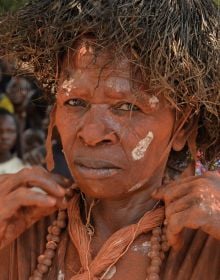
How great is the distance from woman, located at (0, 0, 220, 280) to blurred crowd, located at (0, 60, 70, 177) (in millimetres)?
2980

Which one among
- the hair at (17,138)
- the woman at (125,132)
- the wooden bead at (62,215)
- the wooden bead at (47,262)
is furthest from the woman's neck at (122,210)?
the hair at (17,138)

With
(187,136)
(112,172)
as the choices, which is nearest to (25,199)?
(112,172)

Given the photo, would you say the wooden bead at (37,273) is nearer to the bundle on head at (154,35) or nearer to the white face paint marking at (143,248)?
the white face paint marking at (143,248)

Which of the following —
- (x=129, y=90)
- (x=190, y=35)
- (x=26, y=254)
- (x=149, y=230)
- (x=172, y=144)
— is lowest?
(x=26, y=254)

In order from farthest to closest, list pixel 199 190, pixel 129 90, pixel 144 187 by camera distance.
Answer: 1. pixel 144 187
2. pixel 129 90
3. pixel 199 190

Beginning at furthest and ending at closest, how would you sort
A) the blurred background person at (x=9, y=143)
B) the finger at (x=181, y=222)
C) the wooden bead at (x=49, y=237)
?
the blurred background person at (x=9, y=143) < the wooden bead at (x=49, y=237) < the finger at (x=181, y=222)

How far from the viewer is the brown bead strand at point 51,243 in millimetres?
2295

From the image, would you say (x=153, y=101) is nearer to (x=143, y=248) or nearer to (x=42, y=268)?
(x=143, y=248)

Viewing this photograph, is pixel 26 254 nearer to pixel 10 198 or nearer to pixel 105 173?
pixel 10 198

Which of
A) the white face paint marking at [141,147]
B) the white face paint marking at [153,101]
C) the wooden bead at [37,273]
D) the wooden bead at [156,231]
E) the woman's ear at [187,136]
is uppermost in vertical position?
the white face paint marking at [153,101]

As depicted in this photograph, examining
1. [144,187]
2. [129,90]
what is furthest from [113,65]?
[144,187]

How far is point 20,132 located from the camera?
6031 mm

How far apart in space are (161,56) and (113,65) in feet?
0.51

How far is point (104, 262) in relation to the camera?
2.23 m
